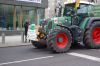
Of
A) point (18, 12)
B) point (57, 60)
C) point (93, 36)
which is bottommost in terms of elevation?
point (57, 60)

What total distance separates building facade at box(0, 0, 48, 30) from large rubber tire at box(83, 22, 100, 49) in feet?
39.6

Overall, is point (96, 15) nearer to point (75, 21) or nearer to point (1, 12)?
point (75, 21)

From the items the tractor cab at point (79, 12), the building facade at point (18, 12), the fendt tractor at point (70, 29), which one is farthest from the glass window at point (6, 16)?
the tractor cab at point (79, 12)

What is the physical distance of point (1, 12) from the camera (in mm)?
23672

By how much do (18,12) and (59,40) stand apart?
1343 centimetres

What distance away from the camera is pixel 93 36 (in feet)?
44.4

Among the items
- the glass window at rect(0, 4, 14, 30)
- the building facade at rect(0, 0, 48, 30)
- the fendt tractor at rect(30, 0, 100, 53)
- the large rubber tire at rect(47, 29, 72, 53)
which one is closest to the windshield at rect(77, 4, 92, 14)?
the fendt tractor at rect(30, 0, 100, 53)

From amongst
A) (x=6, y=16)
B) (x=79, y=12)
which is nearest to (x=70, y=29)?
(x=79, y=12)

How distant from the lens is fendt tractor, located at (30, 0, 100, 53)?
12.1 m

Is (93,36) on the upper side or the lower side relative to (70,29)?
lower

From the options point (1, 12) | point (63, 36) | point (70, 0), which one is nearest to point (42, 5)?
point (1, 12)

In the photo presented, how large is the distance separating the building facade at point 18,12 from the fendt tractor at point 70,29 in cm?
1064

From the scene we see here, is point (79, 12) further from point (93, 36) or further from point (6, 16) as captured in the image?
point (6, 16)

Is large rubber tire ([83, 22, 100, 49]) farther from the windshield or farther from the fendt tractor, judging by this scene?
the windshield
